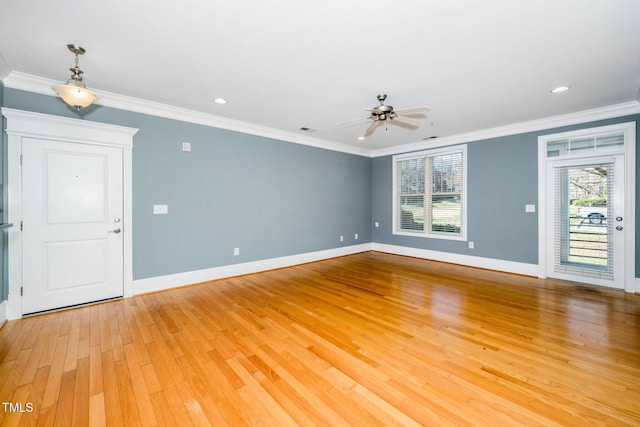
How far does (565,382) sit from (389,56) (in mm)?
3020

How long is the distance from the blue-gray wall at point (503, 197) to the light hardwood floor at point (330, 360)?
139cm

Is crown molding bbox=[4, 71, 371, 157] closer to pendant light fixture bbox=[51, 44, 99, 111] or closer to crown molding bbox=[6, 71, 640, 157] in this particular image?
crown molding bbox=[6, 71, 640, 157]

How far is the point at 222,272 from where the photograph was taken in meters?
4.50

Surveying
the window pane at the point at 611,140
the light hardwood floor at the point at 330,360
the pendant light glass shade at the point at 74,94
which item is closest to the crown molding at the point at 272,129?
the window pane at the point at 611,140

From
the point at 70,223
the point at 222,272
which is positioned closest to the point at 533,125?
the point at 222,272

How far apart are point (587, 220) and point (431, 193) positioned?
8.49ft

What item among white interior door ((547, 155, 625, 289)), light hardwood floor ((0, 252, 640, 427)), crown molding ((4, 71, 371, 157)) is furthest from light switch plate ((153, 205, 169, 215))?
white interior door ((547, 155, 625, 289))

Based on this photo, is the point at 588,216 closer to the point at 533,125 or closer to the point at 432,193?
the point at 533,125

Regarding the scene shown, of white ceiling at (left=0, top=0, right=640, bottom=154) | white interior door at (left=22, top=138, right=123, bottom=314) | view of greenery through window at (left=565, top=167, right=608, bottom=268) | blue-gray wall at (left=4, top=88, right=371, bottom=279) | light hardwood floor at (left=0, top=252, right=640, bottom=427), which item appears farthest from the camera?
view of greenery through window at (left=565, top=167, right=608, bottom=268)

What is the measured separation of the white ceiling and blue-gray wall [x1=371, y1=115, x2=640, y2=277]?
1.07 meters

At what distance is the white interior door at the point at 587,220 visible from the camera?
394cm

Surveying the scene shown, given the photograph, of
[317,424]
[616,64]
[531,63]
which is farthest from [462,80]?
[317,424]

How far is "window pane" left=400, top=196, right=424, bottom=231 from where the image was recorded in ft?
20.6

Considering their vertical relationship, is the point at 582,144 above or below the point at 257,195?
above
